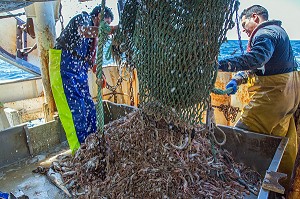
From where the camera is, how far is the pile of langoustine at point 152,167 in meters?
2.04

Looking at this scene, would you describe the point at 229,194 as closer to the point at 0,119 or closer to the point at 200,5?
the point at 200,5

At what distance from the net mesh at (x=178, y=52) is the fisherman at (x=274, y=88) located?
3.81ft

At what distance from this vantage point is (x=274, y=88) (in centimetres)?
292

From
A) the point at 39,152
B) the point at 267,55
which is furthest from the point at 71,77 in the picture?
the point at 267,55

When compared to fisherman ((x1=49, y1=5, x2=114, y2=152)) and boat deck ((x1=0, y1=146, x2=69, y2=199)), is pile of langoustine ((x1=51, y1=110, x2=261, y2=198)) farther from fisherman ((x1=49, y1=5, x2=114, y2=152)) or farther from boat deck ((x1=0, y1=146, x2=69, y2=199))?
fisherman ((x1=49, y1=5, x2=114, y2=152))

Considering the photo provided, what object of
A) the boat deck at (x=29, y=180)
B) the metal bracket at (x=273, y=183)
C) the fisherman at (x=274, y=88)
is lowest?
the boat deck at (x=29, y=180)

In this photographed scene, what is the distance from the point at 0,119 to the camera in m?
5.14

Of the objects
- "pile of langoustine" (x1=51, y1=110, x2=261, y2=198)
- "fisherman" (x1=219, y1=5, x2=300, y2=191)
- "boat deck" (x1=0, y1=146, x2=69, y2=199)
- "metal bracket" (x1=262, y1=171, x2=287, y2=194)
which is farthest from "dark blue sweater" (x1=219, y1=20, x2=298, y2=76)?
"boat deck" (x1=0, y1=146, x2=69, y2=199)

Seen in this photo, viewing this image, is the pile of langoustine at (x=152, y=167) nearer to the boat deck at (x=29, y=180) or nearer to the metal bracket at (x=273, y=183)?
the boat deck at (x=29, y=180)

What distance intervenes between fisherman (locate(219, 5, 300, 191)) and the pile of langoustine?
2.56 feet

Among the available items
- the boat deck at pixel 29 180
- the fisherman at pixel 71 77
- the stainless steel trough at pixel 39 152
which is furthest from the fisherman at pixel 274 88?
the boat deck at pixel 29 180

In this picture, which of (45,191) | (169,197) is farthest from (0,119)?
(169,197)

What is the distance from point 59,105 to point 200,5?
2.44 meters

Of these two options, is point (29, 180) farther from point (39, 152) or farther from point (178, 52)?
point (178, 52)
